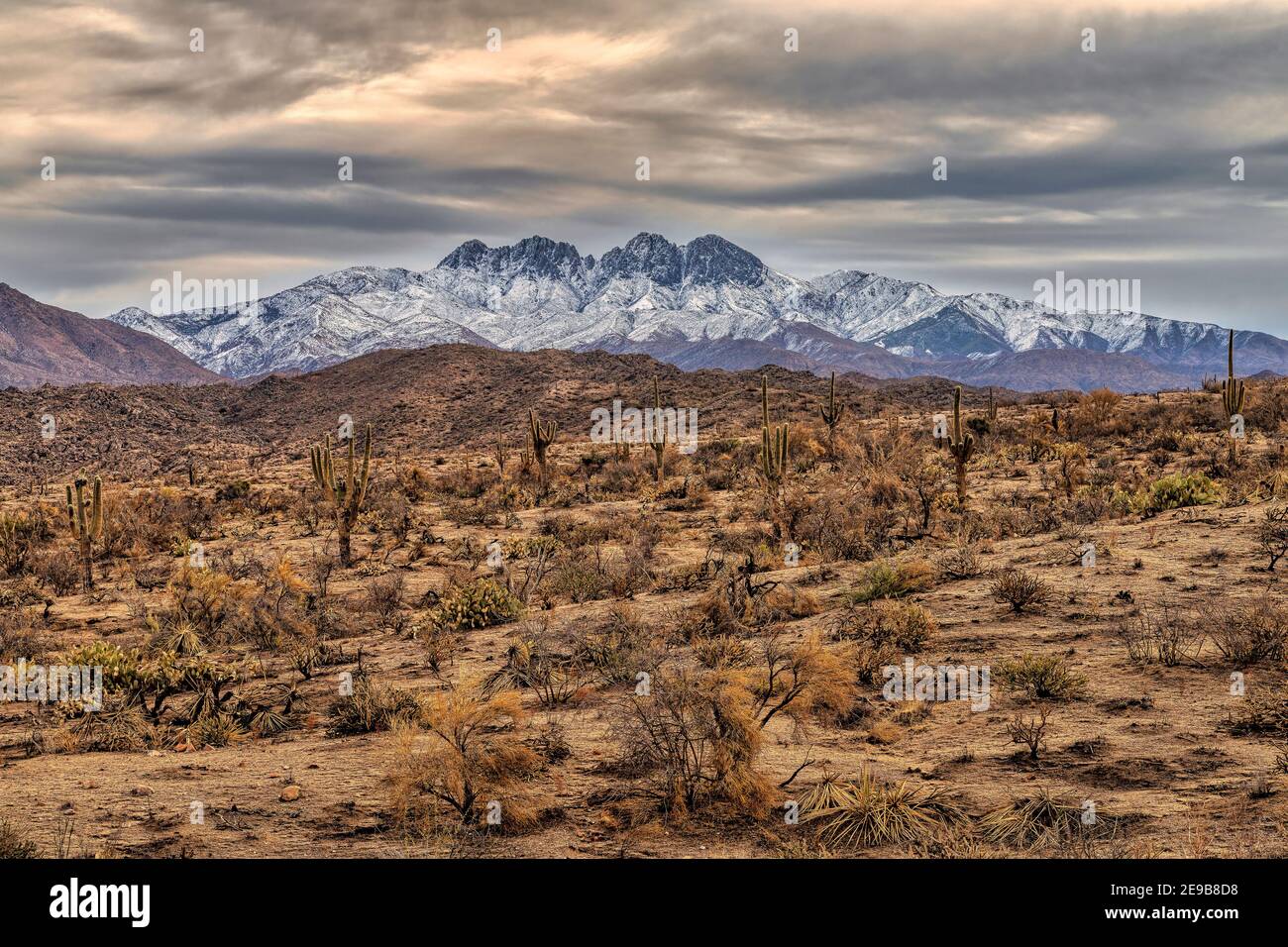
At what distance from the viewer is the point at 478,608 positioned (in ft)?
46.3

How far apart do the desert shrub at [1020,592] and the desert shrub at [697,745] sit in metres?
5.02

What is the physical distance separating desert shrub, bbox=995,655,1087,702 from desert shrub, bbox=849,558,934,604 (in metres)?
3.17

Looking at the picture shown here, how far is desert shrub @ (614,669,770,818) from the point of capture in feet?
25.2

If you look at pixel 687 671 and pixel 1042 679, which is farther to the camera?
pixel 687 671

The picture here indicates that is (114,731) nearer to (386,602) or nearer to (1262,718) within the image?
(386,602)

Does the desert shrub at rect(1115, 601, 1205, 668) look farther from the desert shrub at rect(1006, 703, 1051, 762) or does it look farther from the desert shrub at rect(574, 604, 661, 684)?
the desert shrub at rect(574, 604, 661, 684)

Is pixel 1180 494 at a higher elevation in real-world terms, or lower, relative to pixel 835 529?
higher

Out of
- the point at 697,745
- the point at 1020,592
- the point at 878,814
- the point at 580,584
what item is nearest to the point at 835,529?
the point at 580,584

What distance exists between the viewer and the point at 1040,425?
119 ft

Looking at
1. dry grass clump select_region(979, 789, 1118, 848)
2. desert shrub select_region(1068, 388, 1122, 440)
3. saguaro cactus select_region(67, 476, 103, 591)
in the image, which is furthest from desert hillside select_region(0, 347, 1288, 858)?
desert shrub select_region(1068, 388, 1122, 440)

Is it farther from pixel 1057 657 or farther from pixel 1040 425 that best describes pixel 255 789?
pixel 1040 425

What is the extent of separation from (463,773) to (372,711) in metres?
2.44

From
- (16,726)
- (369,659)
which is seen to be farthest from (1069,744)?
(16,726)
